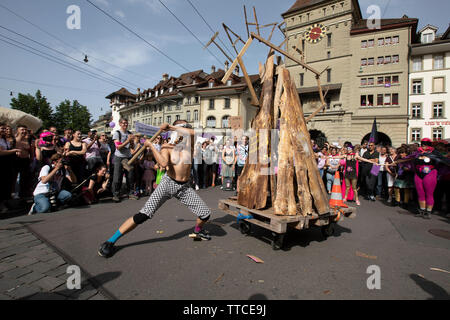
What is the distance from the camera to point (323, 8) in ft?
104

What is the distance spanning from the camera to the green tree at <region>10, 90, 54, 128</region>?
1716 inches

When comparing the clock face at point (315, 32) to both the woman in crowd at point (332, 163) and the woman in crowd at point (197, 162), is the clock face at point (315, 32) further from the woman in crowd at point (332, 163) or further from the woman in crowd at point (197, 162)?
the woman in crowd at point (197, 162)

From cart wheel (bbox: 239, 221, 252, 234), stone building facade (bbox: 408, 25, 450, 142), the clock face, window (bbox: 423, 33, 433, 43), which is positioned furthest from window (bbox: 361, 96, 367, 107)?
cart wheel (bbox: 239, 221, 252, 234)

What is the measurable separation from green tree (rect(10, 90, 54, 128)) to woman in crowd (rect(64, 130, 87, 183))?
47099 millimetres

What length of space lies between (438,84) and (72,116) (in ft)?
217

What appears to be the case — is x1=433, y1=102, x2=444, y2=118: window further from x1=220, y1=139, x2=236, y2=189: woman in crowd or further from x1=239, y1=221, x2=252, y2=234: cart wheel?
x1=239, y1=221, x2=252, y2=234: cart wheel

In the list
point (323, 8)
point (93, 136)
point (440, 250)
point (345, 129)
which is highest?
point (323, 8)

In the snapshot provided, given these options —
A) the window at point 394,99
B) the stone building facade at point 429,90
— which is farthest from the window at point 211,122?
the stone building facade at point 429,90

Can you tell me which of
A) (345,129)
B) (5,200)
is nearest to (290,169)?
(5,200)

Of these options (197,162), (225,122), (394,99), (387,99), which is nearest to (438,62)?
(394,99)

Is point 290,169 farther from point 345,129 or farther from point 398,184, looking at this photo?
point 345,129

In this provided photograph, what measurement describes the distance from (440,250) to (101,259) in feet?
17.6

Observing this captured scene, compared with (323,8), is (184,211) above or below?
below
